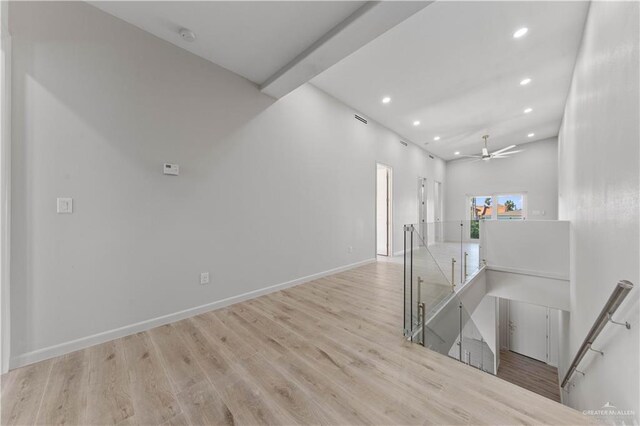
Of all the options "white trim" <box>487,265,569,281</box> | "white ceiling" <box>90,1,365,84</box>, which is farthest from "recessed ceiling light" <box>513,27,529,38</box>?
"white trim" <box>487,265,569,281</box>

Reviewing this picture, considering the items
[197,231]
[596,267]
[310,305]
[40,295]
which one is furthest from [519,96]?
[40,295]

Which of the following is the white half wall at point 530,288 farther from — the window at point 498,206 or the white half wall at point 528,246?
the window at point 498,206

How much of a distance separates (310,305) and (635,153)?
3.14m

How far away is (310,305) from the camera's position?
3016 mm

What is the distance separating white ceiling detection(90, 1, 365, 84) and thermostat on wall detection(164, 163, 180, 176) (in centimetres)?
142

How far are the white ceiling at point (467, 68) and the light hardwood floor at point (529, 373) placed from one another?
693 centimetres

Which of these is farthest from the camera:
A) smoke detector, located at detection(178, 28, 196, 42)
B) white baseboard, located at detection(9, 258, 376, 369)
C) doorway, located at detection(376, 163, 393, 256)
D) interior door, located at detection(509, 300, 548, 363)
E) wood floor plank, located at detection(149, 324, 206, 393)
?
interior door, located at detection(509, 300, 548, 363)

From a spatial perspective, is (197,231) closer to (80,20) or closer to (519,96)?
(80,20)

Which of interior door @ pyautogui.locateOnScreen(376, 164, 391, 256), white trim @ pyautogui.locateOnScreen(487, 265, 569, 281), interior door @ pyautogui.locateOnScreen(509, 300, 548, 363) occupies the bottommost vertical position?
interior door @ pyautogui.locateOnScreen(509, 300, 548, 363)


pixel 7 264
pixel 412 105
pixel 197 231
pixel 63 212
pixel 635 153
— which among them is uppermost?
pixel 412 105

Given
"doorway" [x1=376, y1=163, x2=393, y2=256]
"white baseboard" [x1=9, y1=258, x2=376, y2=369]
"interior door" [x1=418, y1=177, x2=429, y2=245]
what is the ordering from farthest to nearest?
"interior door" [x1=418, y1=177, x2=429, y2=245] < "doorway" [x1=376, y1=163, x2=393, y2=256] < "white baseboard" [x1=9, y1=258, x2=376, y2=369]

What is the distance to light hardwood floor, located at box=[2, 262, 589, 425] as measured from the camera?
54.7 inches

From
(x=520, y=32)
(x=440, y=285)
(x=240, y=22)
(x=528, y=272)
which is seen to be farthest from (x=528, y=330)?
(x=240, y=22)

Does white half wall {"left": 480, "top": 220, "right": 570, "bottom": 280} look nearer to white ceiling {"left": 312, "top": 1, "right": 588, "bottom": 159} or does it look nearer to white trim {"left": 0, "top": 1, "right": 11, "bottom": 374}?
white ceiling {"left": 312, "top": 1, "right": 588, "bottom": 159}
